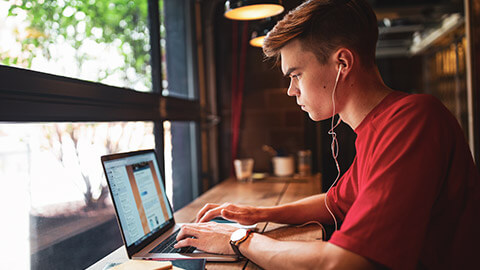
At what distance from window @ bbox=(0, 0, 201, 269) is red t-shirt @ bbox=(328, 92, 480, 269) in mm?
924

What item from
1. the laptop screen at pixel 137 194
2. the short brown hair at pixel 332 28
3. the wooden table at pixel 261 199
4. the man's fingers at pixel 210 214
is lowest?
the wooden table at pixel 261 199

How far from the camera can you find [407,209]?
756mm

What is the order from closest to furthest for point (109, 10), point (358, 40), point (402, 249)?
point (402, 249) → point (358, 40) → point (109, 10)

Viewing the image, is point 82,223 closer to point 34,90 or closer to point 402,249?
point 34,90

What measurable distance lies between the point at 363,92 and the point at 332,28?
192mm

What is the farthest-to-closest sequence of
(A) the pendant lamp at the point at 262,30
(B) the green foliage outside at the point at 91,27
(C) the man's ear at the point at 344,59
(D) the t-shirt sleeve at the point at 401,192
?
(A) the pendant lamp at the point at 262,30 → (B) the green foliage outside at the point at 91,27 → (C) the man's ear at the point at 344,59 → (D) the t-shirt sleeve at the point at 401,192

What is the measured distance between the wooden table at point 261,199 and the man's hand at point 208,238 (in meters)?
0.05

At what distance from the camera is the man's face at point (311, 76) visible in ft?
3.39

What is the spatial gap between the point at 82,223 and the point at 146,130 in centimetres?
64

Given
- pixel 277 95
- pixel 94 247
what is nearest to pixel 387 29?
pixel 277 95

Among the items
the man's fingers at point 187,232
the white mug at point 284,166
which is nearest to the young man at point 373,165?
the man's fingers at point 187,232

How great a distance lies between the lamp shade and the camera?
60.7 inches

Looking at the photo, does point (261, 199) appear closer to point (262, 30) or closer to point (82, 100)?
point (262, 30)

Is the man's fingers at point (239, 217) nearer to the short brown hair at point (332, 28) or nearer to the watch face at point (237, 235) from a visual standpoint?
the watch face at point (237, 235)
